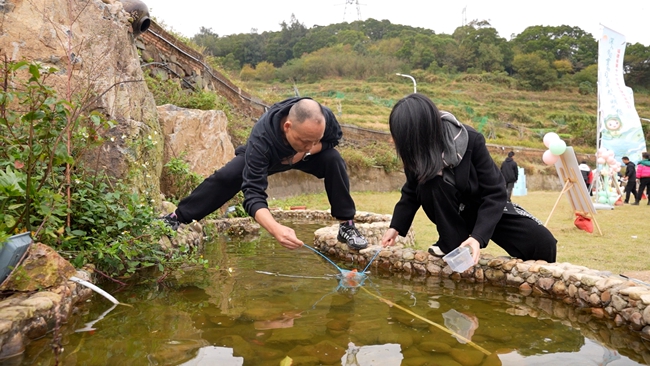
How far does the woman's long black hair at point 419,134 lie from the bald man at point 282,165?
552 millimetres

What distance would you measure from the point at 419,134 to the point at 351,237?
1.48 m

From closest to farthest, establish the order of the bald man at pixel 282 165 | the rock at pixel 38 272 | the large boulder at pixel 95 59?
the rock at pixel 38 272 → the bald man at pixel 282 165 → the large boulder at pixel 95 59

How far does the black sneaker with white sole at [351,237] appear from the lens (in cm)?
421

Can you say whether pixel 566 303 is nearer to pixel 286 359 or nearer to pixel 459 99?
pixel 286 359

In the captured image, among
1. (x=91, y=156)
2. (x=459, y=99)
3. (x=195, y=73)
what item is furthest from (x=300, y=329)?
(x=459, y=99)

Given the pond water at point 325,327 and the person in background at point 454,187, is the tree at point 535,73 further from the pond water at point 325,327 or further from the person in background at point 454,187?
the pond water at point 325,327

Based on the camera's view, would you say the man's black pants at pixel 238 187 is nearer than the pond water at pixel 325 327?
No

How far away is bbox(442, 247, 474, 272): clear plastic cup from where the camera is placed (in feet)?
10.1

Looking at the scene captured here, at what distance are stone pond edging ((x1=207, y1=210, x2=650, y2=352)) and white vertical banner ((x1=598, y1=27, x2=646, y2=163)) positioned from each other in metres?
13.8

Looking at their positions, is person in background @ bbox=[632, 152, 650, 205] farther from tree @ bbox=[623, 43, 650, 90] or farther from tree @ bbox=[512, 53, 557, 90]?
tree @ bbox=[623, 43, 650, 90]

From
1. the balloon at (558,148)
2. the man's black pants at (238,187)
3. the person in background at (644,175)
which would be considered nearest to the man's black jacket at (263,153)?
the man's black pants at (238,187)

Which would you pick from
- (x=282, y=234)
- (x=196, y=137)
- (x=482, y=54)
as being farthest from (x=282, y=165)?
(x=482, y=54)

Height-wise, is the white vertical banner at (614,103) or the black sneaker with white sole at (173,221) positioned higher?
the white vertical banner at (614,103)

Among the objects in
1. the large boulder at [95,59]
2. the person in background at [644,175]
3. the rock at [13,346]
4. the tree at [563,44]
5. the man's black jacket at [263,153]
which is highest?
the tree at [563,44]
